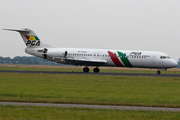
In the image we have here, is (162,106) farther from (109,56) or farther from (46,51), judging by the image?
(46,51)

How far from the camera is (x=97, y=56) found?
4553 cm

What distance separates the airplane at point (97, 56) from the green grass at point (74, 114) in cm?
3281

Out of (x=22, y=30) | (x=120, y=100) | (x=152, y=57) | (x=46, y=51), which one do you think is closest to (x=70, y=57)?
(x=46, y=51)

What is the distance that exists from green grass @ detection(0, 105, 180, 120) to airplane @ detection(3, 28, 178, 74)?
32814 millimetres

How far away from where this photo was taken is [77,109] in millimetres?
11797

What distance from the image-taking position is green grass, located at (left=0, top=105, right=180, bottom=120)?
1002cm

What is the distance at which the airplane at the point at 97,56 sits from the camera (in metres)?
43.9

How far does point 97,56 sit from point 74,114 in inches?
1380

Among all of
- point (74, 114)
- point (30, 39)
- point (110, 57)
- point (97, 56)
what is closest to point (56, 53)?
point (30, 39)

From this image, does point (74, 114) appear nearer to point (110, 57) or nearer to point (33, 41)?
point (110, 57)

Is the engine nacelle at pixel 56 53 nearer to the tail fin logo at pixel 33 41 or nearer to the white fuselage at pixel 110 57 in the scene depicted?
A: the white fuselage at pixel 110 57

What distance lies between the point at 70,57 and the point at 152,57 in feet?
42.1

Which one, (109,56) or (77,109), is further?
(109,56)

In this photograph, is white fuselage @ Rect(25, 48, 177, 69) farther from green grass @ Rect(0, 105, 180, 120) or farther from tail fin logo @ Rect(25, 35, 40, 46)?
green grass @ Rect(0, 105, 180, 120)
